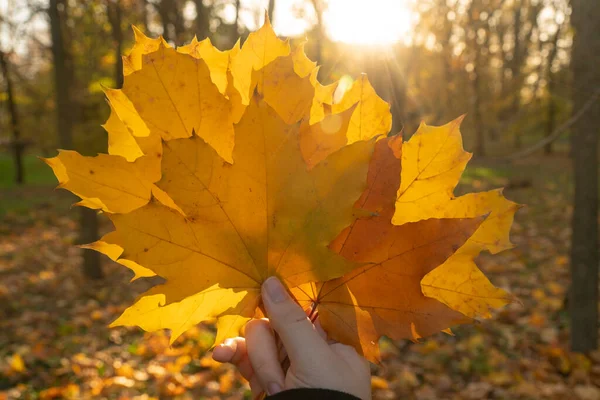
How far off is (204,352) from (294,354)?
2975 millimetres

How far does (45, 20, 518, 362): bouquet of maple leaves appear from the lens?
2.13 feet

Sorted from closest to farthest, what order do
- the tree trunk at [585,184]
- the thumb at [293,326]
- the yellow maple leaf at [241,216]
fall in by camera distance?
the yellow maple leaf at [241,216] → the thumb at [293,326] → the tree trunk at [585,184]

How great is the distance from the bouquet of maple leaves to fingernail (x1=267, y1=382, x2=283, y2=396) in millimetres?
320

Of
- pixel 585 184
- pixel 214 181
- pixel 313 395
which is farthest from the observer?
pixel 585 184

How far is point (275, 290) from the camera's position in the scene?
74 centimetres

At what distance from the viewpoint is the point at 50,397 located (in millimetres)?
2928

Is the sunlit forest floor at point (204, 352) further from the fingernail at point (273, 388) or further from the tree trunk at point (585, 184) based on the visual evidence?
the fingernail at point (273, 388)

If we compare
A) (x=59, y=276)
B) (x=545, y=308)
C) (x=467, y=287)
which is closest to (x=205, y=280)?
(x=467, y=287)

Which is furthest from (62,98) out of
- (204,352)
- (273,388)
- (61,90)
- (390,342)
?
(273,388)

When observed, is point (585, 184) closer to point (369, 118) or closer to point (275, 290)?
point (369, 118)

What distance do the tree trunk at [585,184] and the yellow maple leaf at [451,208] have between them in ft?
8.26

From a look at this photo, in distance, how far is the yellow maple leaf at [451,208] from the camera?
761 mm

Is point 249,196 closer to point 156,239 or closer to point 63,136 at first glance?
point 156,239

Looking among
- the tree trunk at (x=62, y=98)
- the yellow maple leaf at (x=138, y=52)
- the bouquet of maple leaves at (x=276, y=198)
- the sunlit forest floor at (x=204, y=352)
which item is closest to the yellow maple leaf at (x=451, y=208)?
the bouquet of maple leaves at (x=276, y=198)
